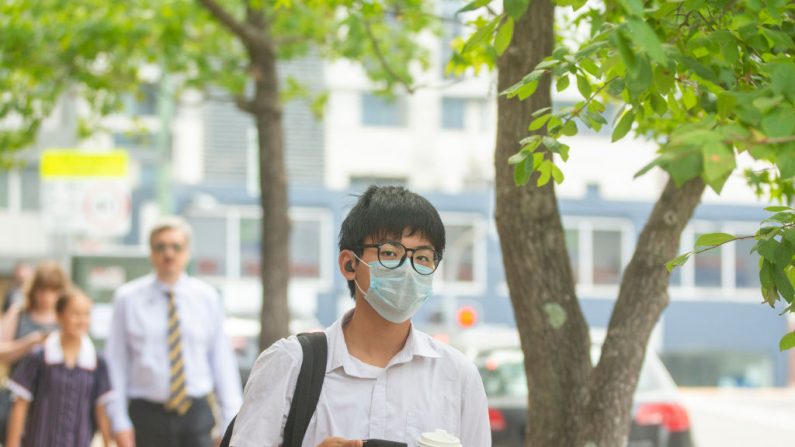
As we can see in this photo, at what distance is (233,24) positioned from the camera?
38.7 feet

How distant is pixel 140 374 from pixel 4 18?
8288mm

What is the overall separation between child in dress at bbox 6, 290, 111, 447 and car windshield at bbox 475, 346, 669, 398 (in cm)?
351

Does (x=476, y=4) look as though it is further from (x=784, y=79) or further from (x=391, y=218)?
(x=784, y=79)

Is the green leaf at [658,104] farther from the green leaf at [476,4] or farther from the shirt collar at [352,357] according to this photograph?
the shirt collar at [352,357]

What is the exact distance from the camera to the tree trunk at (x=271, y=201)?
1226cm

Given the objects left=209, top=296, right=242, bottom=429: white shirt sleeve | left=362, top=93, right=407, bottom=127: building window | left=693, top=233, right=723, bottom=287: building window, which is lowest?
left=693, top=233, right=723, bottom=287: building window

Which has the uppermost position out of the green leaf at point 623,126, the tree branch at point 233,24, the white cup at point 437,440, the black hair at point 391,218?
the tree branch at point 233,24

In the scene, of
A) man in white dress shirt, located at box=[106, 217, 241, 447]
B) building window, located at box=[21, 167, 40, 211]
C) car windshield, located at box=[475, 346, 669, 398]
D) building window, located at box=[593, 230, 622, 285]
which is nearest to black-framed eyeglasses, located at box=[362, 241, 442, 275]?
man in white dress shirt, located at box=[106, 217, 241, 447]

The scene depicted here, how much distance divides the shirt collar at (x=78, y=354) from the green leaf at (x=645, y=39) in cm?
572

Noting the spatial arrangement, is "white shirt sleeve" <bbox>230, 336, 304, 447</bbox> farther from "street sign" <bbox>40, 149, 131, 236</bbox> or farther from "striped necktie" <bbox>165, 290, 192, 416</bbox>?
"street sign" <bbox>40, 149, 131, 236</bbox>

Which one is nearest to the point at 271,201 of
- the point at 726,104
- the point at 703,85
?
the point at 703,85

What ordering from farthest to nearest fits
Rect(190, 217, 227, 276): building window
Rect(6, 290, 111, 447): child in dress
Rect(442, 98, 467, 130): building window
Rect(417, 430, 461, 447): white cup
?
Rect(442, 98, 467, 130): building window
Rect(190, 217, 227, 276): building window
Rect(6, 290, 111, 447): child in dress
Rect(417, 430, 461, 447): white cup

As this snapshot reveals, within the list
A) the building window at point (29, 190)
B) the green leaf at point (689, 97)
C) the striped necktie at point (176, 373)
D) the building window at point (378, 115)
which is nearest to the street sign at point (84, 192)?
the striped necktie at point (176, 373)

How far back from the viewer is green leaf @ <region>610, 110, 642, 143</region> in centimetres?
332
